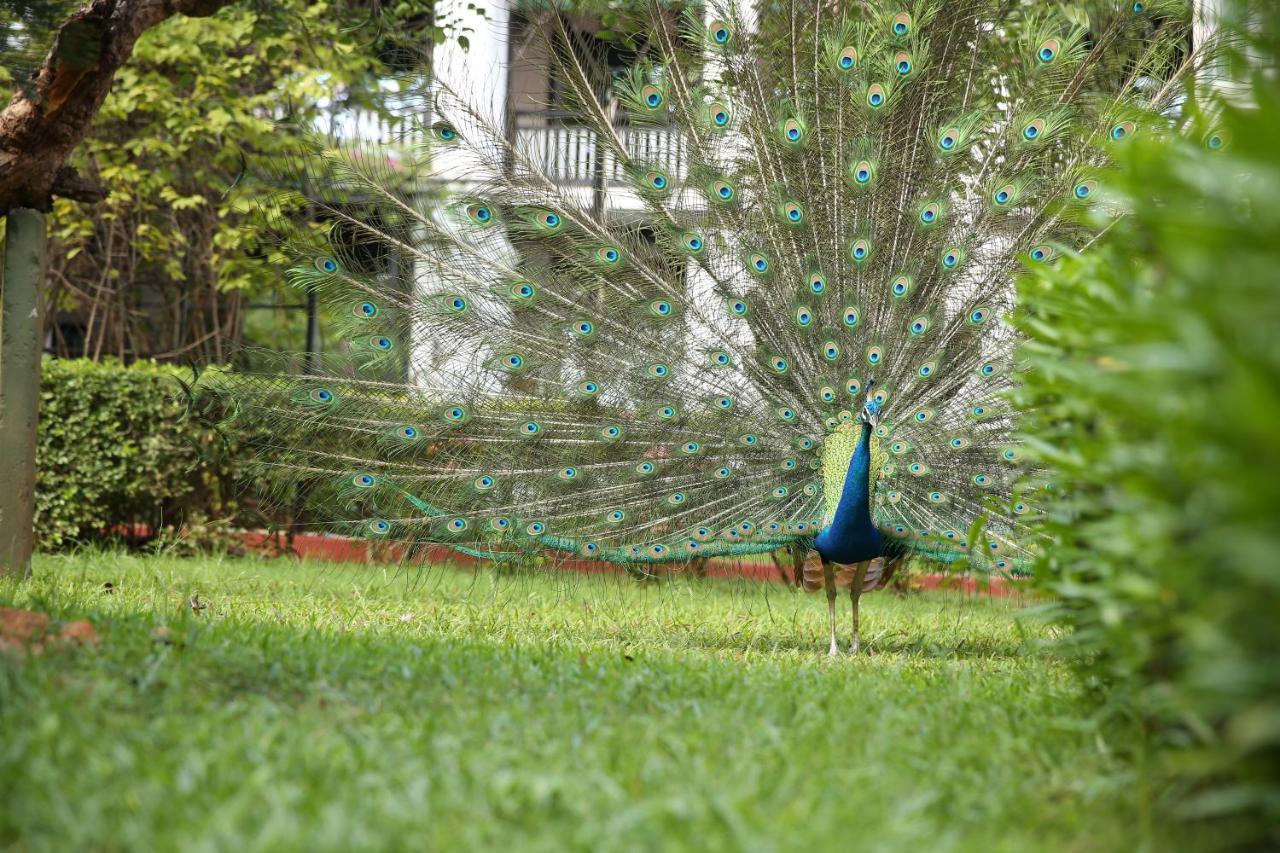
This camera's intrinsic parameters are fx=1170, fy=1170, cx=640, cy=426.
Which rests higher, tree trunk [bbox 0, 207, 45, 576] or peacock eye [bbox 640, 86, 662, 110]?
peacock eye [bbox 640, 86, 662, 110]

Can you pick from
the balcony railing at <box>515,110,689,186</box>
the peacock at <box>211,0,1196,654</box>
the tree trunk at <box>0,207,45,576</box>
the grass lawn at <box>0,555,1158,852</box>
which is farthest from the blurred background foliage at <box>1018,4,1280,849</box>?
the tree trunk at <box>0,207,45,576</box>

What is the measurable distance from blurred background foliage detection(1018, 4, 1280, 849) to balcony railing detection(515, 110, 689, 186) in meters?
3.51

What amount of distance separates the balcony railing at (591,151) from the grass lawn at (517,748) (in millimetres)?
2482

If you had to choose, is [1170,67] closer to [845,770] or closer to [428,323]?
[428,323]

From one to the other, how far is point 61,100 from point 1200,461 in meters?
5.09

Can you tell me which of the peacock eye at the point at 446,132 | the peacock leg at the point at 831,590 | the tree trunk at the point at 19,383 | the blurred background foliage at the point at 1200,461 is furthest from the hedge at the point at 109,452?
the blurred background foliage at the point at 1200,461

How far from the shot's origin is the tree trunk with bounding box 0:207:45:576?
20.5 ft

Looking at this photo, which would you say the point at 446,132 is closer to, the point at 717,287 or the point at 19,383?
the point at 717,287

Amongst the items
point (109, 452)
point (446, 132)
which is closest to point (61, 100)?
point (446, 132)

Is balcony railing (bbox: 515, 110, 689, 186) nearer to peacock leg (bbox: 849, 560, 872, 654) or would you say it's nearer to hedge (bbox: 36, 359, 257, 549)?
peacock leg (bbox: 849, 560, 872, 654)

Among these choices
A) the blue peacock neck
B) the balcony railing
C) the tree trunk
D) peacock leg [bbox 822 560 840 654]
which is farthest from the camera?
the tree trunk

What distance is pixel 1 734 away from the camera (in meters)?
2.65

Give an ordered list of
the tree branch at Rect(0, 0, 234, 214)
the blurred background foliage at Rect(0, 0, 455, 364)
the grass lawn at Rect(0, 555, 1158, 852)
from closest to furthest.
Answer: the grass lawn at Rect(0, 555, 1158, 852) → the tree branch at Rect(0, 0, 234, 214) → the blurred background foliage at Rect(0, 0, 455, 364)

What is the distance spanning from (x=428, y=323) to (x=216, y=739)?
3.38 meters
